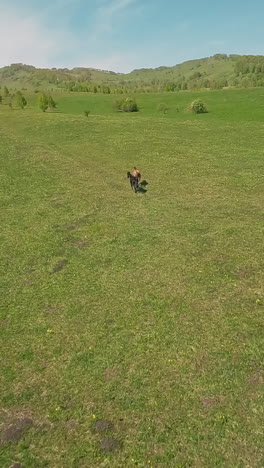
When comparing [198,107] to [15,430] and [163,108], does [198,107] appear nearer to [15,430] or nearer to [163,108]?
[163,108]

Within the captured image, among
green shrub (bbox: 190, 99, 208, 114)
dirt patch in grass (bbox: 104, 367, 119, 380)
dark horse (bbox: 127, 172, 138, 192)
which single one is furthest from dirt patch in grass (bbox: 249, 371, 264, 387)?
green shrub (bbox: 190, 99, 208, 114)

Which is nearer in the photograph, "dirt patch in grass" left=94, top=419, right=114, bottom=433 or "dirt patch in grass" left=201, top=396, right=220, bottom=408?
"dirt patch in grass" left=94, top=419, right=114, bottom=433

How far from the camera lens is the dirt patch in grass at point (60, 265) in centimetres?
2123

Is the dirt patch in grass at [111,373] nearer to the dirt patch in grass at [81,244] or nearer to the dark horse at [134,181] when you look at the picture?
the dirt patch in grass at [81,244]

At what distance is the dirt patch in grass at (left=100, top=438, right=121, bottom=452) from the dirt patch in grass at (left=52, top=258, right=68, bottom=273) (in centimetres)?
1113

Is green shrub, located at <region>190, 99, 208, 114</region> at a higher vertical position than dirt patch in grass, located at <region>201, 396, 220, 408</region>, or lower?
higher

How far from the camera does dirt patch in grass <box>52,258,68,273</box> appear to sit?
21234 mm

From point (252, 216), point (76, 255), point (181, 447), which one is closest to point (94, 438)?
point (181, 447)

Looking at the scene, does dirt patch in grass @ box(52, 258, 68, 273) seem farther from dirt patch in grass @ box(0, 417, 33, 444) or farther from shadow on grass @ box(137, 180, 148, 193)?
shadow on grass @ box(137, 180, 148, 193)

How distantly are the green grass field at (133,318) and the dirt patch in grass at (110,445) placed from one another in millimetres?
100

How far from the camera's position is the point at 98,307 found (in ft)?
58.4

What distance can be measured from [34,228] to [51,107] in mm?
65644

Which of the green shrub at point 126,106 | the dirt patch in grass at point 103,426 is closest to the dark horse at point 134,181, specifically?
the dirt patch in grass at point 103,426

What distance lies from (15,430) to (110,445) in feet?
10.0
